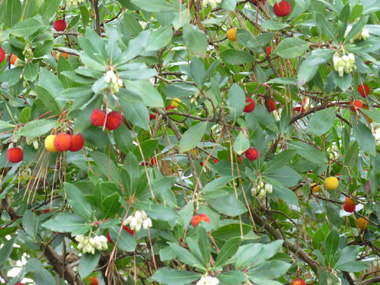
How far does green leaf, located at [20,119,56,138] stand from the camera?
165cm

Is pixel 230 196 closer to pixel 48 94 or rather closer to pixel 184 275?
pixel 184 275

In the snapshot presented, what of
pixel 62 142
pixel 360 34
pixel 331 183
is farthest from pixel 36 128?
pixel 331 183

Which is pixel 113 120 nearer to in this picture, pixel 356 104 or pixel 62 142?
pixel 62 142

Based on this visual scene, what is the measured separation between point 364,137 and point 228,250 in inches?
30.2

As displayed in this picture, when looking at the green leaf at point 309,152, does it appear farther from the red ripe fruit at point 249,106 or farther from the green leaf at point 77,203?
the green leaf at point 77,203

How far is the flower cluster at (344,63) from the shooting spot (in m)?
1.62

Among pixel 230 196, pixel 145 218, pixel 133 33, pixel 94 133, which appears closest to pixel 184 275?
pixel 145 218

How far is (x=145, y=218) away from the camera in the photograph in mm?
1522

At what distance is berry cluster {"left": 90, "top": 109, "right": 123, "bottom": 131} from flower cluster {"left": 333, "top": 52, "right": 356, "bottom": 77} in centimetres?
66

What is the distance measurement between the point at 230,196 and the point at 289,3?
0.71 metres

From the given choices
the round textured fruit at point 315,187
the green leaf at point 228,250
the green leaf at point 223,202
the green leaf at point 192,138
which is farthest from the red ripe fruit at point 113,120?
the round textured fruit at point 315,187

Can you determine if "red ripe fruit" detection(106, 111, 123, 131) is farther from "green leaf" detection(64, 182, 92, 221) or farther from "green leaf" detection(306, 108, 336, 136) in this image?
"green leaf" detection(306, 108, 336, 136)

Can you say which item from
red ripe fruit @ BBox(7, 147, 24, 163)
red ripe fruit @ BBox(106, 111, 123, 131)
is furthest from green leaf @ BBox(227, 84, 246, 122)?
red ripe fruit @ BBox(7, 147, 24, 163)

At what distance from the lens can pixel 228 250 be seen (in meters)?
1.47
